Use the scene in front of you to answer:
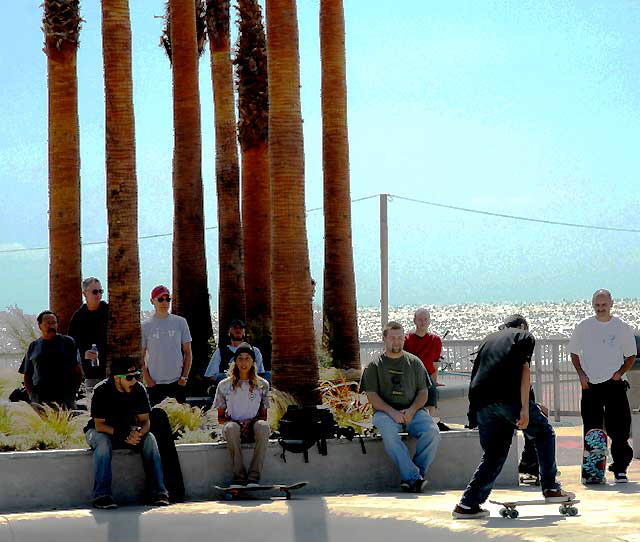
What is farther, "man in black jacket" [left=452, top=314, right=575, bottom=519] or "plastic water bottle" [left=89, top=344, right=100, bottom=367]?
"plastic water bottle" [left=89, top=344, right=100, bottom=367]

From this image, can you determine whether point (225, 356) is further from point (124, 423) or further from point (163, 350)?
point (124, 423)

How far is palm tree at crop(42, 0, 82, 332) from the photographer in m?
21.4

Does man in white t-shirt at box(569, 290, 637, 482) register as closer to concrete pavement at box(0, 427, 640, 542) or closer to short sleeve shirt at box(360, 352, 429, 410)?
concrete pavement at box(0, 427, 640, 542)

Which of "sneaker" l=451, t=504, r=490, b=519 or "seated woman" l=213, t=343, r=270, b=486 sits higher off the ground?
"seated woman" l=213, t=343, r=270, b=486

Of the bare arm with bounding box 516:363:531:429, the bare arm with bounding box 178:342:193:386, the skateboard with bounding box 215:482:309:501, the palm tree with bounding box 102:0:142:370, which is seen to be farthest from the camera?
the palm tree with bounding box 102:0:142:370

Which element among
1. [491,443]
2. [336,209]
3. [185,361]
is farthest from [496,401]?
[336,209]

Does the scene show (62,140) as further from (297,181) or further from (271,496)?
(271,496)

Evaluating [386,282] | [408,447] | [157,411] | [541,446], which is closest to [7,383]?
[157,411]

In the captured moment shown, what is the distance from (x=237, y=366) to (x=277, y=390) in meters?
2.96

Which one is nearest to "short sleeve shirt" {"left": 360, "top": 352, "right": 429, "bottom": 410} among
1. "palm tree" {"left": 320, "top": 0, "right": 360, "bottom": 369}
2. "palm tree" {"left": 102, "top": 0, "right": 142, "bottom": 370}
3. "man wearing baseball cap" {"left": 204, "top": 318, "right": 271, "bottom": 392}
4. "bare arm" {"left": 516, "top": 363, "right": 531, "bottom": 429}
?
"bare arm" {"left": 516, "top": 363, "right": 531, "bottom": 429}

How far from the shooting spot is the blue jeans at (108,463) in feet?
39.5

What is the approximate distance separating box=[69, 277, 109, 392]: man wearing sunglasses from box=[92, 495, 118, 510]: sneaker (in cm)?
380

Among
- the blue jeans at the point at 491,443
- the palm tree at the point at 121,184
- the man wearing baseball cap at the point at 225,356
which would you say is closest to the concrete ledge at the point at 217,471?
the man wearing baseball cap at the point at 225,356

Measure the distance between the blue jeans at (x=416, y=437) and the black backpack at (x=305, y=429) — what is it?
0.57m
